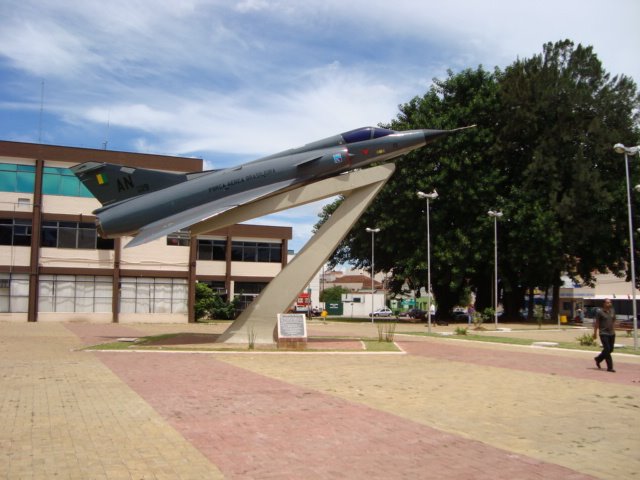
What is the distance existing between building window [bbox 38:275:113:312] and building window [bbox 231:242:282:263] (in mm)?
15595

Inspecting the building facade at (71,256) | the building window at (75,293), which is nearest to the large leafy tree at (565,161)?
the building facade at (71,256)

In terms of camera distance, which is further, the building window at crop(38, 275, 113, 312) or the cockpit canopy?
the building window at crop(38, 275, 113, 312)

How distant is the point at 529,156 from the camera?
151ft

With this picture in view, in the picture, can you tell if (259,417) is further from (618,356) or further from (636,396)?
(618,356)

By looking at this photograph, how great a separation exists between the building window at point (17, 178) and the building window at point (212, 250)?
17402 mm

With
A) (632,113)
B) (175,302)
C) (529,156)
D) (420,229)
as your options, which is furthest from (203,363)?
(632,113)

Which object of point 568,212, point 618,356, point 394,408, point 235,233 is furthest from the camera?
point 235,233

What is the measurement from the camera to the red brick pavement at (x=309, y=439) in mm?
6086

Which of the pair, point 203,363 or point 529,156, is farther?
point 529,156

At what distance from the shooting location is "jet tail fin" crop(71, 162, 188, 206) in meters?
20.8

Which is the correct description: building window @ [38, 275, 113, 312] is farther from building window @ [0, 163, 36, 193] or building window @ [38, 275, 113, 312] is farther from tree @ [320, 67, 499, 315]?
tree @ [320, 67, 499, 315]

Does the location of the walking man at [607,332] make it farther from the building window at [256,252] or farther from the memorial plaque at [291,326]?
the building window at [256,252]

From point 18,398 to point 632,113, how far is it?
153 ft

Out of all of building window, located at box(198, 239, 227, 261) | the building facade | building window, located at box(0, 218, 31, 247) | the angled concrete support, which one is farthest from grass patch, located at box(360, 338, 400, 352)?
building window, located at box(198, 239, 227, 261)
